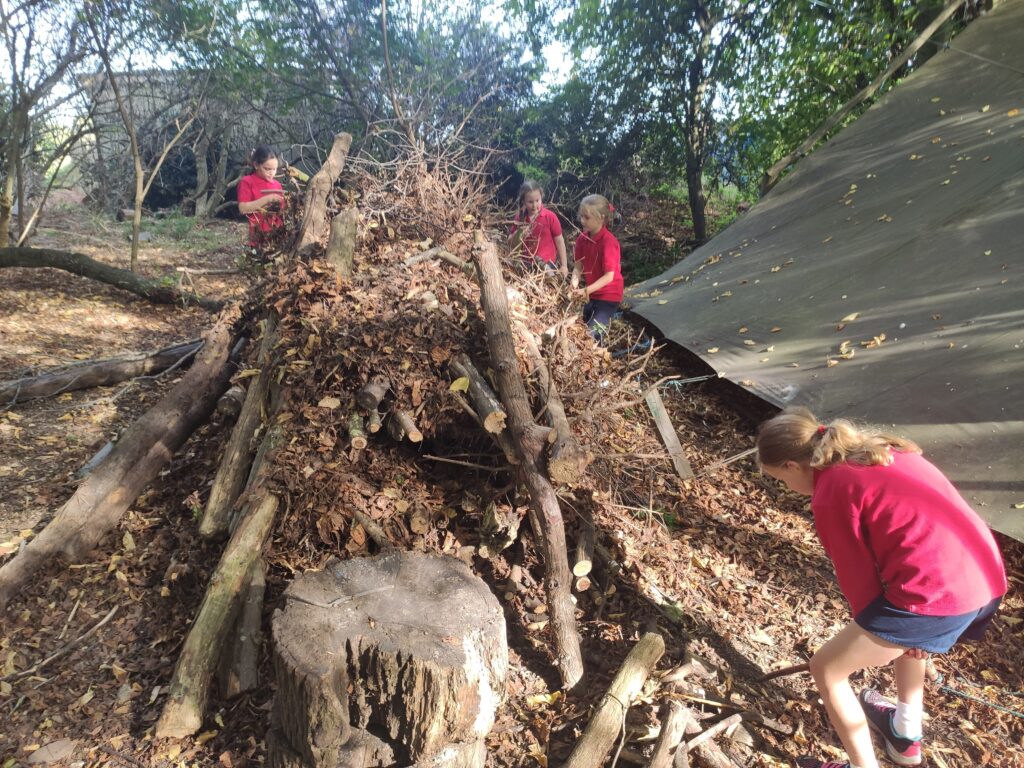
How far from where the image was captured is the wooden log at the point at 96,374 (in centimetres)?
506

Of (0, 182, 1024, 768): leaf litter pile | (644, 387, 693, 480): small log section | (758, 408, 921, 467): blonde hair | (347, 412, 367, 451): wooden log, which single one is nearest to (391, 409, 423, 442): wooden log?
(0, 182, 1024, 768): leaf litter pile

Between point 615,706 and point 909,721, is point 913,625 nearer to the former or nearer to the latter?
point 909,721

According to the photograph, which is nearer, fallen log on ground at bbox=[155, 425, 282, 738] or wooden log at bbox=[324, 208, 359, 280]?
fallen log on ground at bbox=[155, 425, 282, 738]

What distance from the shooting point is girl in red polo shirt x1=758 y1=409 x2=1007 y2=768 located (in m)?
2.16

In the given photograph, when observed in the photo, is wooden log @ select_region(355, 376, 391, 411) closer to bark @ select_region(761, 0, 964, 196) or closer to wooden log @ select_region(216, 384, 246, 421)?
wooden log @ select_region(216, 384, 246, 421)

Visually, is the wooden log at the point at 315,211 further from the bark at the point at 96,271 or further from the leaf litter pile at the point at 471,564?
the bark at the point at 96,271

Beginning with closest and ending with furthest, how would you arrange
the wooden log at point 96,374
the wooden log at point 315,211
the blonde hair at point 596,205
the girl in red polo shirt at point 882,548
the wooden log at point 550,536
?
the girl in red polo shirt at point 882,548, the wooden log at point 550,536, the wooden log at point 96,374, the blonde hair at point 596,205, the wooden log at point 315,211

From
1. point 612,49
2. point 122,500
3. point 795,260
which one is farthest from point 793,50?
point 122,500

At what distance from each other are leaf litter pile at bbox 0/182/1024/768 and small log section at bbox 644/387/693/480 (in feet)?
0.69

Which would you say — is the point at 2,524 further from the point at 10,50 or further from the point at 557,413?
the point at 10,50

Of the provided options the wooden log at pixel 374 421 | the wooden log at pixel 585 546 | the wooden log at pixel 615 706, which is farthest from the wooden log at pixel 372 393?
the wooden log at pixel 615 706

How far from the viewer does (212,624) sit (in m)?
2.88

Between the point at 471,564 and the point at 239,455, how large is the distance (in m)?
1.56

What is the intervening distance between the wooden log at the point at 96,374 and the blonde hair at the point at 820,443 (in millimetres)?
5127
